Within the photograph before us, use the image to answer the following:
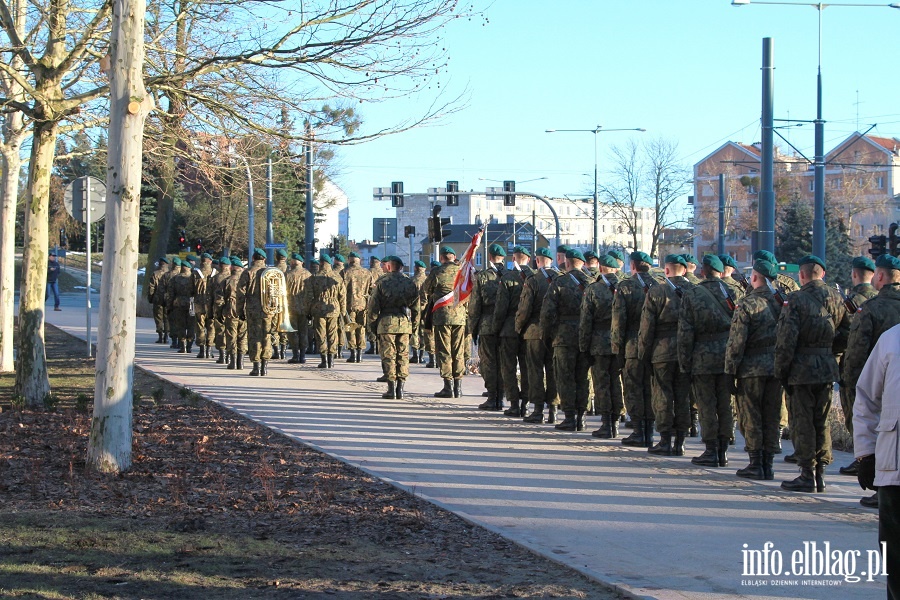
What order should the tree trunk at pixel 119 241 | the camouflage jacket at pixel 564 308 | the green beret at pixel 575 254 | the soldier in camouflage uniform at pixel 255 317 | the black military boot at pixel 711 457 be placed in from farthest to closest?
the soldier in camouflage uniform at pixel 255 317
the green beret at pixel 575 254
the camouflage jacket at pixel 564 308
the black military boot at pixel 711 457
the tree trunk at pixel 119 241

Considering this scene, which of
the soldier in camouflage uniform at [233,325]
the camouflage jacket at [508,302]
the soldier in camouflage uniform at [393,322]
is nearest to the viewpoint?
the camouflage jacket at [508,302]

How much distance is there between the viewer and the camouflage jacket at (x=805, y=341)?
9.88m

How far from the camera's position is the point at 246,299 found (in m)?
19.3

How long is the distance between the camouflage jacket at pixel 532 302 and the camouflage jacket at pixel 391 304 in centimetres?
248

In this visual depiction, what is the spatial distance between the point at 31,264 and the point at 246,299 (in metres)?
Answer: 5.16

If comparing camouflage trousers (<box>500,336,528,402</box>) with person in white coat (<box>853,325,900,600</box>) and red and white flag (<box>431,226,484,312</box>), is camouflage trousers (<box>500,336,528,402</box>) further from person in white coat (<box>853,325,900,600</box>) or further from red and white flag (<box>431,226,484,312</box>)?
person in white coat (<box>853,325,900,600</box>)

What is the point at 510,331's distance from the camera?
14.8 meters

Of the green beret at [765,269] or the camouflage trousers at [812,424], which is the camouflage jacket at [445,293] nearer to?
the green beret at [765,269]

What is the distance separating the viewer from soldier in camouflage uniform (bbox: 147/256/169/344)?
82.6 feet

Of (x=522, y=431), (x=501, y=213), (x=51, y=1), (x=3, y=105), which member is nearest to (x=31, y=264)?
(x=3, y=105)

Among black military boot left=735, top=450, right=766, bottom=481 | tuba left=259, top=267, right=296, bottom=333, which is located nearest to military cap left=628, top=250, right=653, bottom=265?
black military boot left=735, top=450, right=766, bottom=481

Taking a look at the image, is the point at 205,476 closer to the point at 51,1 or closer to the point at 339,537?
the point at 339,537

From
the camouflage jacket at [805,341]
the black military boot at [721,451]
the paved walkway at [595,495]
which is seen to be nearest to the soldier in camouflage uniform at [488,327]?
the paved walkway at [595,495]

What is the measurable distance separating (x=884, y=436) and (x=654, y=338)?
21.7ft
